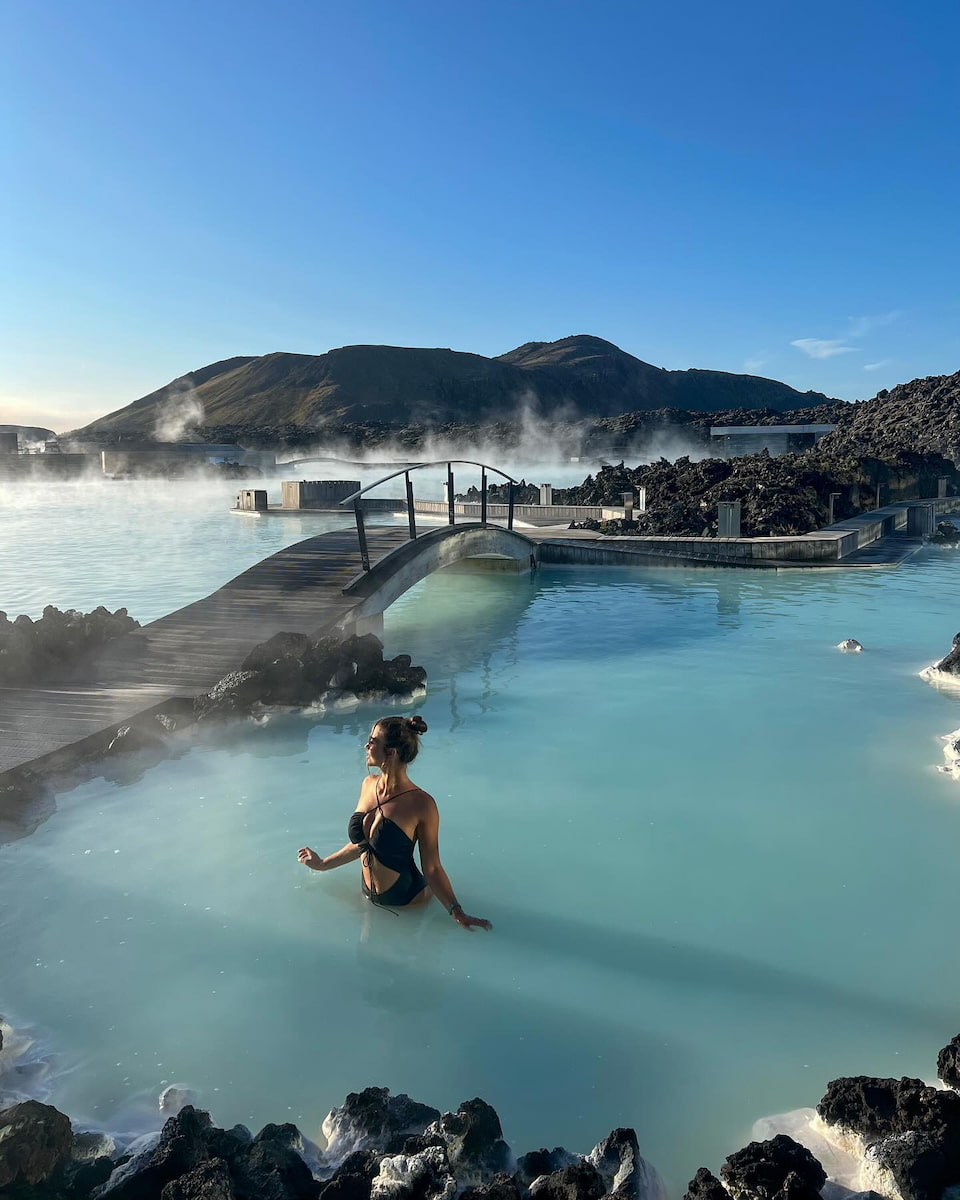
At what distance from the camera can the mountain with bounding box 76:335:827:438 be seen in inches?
5610

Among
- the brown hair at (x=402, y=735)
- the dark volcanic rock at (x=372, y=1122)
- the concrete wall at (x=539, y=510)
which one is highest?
the brown hair at (x=402, y=735)

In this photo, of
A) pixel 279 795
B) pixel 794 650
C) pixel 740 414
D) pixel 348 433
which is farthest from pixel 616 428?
pixel 279 795

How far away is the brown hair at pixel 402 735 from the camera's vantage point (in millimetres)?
3748

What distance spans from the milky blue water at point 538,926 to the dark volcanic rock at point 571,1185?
0.47 m

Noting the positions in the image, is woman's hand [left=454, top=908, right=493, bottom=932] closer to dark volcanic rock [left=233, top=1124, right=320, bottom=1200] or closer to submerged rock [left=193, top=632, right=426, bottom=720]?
dark volcanic rock [left=233, top=1124, right=320, bottom=1200]

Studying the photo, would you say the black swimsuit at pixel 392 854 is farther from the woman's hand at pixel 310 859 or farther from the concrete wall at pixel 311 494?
the concrete wall at pixel 311 494

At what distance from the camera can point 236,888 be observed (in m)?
4.62

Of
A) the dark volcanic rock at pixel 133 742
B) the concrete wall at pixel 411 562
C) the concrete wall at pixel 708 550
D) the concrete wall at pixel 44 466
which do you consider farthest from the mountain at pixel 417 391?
the dark volcanic rock at pixel 133 742

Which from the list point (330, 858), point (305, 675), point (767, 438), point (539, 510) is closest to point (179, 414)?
point (767, 438)

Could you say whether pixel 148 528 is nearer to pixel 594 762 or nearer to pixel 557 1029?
pixel 594 762

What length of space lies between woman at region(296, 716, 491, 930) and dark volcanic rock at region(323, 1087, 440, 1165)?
100cm

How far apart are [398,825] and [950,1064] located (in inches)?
84.1

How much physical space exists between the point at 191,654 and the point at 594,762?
12.3 feet

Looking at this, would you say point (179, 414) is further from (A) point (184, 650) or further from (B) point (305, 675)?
(B) point (305, 675)
